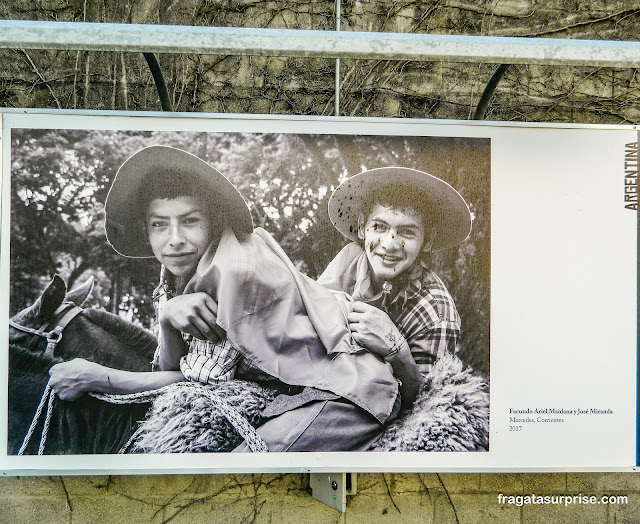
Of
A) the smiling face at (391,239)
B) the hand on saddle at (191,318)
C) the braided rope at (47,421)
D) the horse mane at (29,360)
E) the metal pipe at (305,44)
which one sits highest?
the metal pipe at (305,44)

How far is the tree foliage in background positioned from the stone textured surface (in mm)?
636

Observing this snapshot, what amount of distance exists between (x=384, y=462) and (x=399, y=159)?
175 cm

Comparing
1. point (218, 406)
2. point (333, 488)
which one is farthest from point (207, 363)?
point (333, 488)

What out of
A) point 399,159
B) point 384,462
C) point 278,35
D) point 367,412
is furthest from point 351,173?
point 384,462

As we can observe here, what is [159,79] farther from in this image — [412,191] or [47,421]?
[47,421]

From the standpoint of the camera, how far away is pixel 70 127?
3.86m

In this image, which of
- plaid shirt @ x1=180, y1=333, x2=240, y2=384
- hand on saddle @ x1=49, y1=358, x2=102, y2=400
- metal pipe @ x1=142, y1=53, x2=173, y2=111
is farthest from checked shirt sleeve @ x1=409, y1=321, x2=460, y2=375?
metal pipe @ x1=142, y1=53, x2=173, y2=111

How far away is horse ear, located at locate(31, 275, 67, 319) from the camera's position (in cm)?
384

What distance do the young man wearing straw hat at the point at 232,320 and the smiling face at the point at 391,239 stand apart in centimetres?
38

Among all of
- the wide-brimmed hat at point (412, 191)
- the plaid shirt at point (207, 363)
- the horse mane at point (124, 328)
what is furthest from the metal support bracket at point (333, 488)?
the wide-brimmed hat at point (412, 191)

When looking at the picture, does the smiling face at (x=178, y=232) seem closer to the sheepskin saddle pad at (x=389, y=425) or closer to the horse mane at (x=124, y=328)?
the horse mane at (x=124, y=328)

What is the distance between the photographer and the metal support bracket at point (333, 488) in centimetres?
402

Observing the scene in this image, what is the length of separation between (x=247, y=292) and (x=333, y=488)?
128 cm

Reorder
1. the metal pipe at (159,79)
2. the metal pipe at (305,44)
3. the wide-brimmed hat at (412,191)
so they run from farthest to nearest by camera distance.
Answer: the wide-brimmed hat at (412,191) → the metal pipe at (159,79) → the metal pipe at (305,44)
